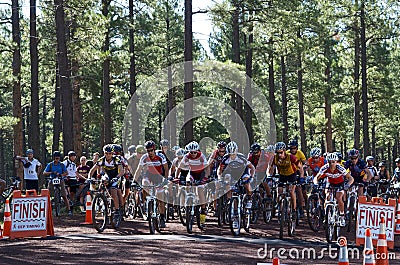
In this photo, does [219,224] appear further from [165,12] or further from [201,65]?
[165,12]

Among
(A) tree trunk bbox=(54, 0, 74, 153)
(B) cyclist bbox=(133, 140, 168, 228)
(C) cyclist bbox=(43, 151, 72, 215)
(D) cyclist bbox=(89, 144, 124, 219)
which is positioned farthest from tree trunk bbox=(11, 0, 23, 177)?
(B) cyclist bbox=(133, 140, 168, 228)

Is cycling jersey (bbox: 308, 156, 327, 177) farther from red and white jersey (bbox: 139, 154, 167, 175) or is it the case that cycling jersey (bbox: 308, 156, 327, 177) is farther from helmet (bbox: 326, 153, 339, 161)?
red and white jersey (bbox: 139, 154, 167, 175)

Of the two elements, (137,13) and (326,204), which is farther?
(137,13)

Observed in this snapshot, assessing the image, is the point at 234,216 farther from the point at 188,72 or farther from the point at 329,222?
the point at 188,72

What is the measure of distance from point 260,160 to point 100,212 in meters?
4.78

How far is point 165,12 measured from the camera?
4406cm

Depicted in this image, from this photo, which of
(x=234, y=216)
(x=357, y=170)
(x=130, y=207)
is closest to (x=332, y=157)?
(x=234, y=216)

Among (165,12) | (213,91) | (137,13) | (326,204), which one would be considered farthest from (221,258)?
(213,91)

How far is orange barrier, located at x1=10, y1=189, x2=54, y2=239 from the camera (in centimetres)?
1445

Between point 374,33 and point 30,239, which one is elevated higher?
point 374,33

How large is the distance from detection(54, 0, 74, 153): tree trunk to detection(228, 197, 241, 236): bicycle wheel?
407 inches

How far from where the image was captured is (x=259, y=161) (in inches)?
704

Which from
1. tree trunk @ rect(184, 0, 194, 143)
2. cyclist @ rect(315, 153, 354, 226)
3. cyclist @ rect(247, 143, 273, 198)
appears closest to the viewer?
cyclist @ rect(315, 153, 354, 226)

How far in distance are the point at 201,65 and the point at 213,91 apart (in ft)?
90.7
